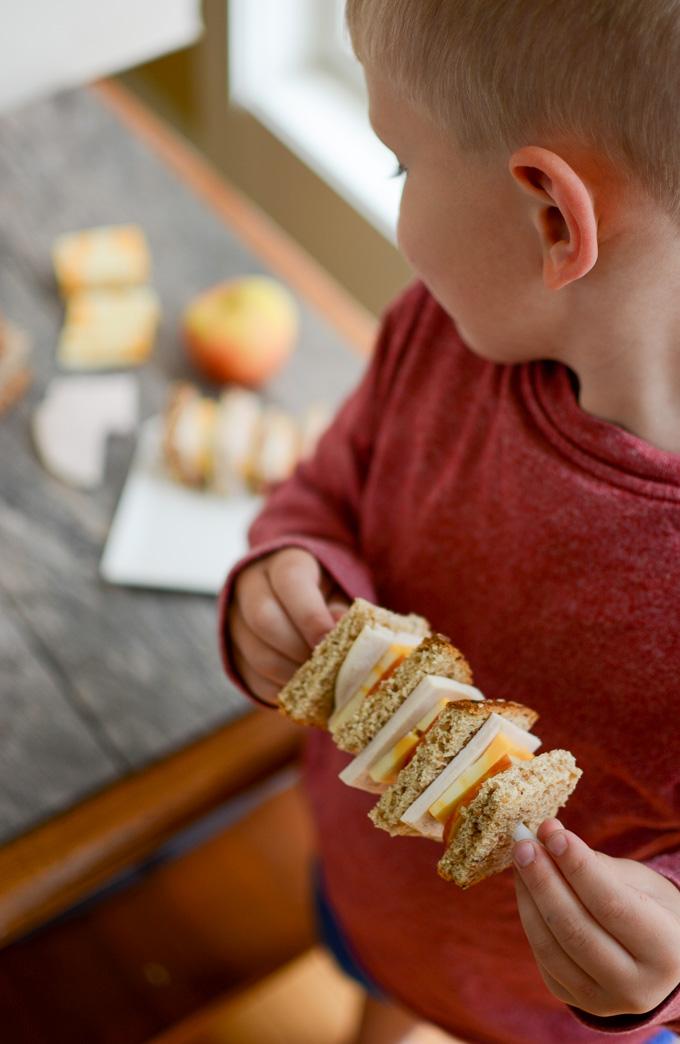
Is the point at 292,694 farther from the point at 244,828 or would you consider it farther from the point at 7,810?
the point at 244,828

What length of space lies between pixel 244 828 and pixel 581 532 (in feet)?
3.07

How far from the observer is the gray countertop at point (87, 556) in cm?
90

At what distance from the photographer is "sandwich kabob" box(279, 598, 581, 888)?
54cm

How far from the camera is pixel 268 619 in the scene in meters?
0.69

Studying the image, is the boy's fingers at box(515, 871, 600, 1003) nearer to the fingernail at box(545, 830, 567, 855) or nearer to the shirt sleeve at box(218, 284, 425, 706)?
the fingernail at box(545, 830, 567, 855)

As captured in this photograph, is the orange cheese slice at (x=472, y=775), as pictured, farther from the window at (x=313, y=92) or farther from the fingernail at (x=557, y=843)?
the window at (x=313, y=92)

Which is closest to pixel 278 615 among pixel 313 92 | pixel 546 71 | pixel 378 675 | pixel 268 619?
pixel 268 619

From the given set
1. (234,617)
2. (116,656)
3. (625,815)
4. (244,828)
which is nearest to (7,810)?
(116,656)

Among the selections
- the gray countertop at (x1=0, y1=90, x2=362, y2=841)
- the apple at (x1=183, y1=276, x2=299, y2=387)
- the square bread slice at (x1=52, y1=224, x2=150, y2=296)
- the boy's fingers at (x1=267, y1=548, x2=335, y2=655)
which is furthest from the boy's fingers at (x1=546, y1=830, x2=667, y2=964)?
the square bread slice at (x1=52, y1=224, x2=150, y2=296)

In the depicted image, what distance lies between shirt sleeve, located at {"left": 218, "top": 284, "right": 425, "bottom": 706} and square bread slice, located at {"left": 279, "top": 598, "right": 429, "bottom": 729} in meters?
0.12

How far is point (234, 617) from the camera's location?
746 mm

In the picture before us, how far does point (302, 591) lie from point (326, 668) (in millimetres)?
91

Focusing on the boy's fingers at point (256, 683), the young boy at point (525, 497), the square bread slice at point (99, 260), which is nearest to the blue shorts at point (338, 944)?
the young boy at point (525, 497)

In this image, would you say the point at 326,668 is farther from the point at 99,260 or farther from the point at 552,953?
the point at 99,260
